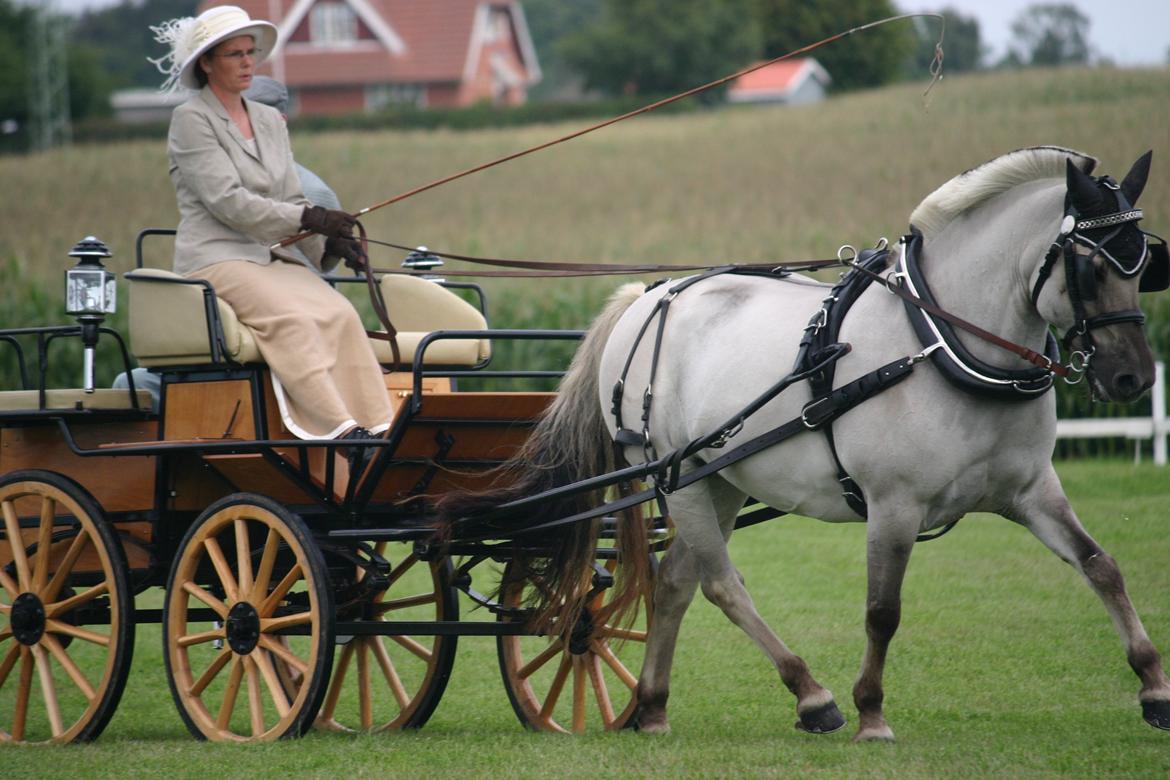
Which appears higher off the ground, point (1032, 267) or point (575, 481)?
point (1032, 267)

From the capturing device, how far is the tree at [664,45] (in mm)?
50281

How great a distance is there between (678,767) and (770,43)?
50.4 m

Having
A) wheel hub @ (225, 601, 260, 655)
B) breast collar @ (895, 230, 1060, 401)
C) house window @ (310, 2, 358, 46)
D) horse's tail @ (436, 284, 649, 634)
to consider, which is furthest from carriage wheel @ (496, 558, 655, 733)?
house window @ (310, 2, 358, 46)

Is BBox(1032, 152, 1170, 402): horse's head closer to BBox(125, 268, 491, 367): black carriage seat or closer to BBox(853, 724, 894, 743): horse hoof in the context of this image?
BBox(853, 724, 894, 743): horse hoof

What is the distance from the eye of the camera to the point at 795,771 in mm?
4137

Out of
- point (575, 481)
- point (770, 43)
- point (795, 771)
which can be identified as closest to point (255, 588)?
point (575, 481)

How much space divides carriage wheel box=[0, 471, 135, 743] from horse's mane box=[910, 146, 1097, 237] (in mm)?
3097

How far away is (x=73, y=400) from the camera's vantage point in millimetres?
5480

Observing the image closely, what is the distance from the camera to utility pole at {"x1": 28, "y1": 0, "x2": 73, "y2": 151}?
47.9 metres

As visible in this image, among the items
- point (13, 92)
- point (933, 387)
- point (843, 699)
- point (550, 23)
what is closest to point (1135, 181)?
point (933, 387)

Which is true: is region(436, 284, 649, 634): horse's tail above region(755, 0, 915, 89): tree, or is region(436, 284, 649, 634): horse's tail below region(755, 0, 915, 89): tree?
below

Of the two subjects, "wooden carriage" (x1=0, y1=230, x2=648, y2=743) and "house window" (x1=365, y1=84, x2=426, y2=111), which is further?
"house window" (x1=365, y1=84, x2=426, y2=111)

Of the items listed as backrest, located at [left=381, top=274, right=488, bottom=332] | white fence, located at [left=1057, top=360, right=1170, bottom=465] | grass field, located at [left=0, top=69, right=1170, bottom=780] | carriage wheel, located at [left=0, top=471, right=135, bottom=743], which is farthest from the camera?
white fence, located at [left=1057, top=360, right=1170, bottom=465]

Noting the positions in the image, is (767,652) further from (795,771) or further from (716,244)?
(716,244)
